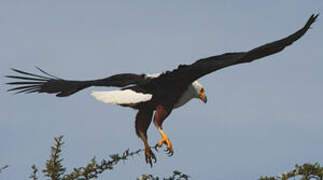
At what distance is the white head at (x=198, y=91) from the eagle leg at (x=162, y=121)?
0.71 metres

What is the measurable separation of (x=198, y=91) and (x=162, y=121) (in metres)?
0.95

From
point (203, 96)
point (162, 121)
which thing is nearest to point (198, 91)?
point (203, 96)

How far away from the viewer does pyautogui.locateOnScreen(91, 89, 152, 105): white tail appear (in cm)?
622

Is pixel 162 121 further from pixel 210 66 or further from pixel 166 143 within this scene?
pixel 210 66

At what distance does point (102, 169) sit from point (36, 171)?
628 mm

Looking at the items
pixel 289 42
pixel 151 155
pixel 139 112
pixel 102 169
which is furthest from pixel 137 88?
pixel 289 42

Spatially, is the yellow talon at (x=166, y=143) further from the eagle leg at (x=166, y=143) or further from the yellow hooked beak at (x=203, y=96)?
the yellow hooked beak at (x=203, y=96)

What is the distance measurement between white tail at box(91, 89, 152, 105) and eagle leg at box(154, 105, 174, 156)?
0.66 ft

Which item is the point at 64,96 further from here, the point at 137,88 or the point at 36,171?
the point at 36,171

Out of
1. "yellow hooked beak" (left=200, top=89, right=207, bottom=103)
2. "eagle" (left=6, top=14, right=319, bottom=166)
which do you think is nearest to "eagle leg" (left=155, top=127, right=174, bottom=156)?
"eagle" (left=6, top=14, right=319, bottom=166)

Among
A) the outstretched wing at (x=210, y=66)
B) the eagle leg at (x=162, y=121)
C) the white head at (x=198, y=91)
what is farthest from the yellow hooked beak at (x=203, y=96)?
the eagle leg at (x=162, y=121)

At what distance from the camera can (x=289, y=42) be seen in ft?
22.9

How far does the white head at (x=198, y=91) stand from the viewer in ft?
22.9

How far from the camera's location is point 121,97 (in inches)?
247
